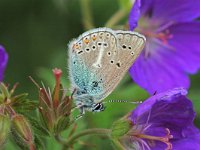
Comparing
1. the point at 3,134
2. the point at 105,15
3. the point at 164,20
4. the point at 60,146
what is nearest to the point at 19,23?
the point at 105,15

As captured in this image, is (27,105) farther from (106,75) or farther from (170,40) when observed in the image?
(170,40)

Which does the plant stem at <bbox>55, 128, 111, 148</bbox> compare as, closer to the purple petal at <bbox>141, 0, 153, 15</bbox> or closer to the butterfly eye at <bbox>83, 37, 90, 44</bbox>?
the butterfly eye at <bbox>83, 37, 90, 44</bbox>

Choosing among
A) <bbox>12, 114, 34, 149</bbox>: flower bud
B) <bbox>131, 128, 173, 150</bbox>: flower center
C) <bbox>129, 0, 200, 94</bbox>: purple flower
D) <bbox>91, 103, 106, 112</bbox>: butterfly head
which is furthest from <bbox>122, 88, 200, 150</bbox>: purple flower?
<bbox>129, 0, 200, 94</bbox>: purple flower

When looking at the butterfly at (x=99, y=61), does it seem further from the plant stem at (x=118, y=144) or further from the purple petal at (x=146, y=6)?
the purple petal at (x=146, y=6)

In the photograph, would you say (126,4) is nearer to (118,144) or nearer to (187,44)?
(187,44)

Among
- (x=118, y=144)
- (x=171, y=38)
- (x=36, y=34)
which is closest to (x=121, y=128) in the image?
(x=118, y=144)

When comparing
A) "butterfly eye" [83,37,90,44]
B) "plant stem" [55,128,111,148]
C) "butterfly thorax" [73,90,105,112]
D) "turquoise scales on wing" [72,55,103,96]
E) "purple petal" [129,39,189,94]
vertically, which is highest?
"butterfly eye" [83,37,90,44]

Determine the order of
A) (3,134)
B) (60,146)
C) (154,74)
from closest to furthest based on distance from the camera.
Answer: (3,134), (60,146), (154,74)
